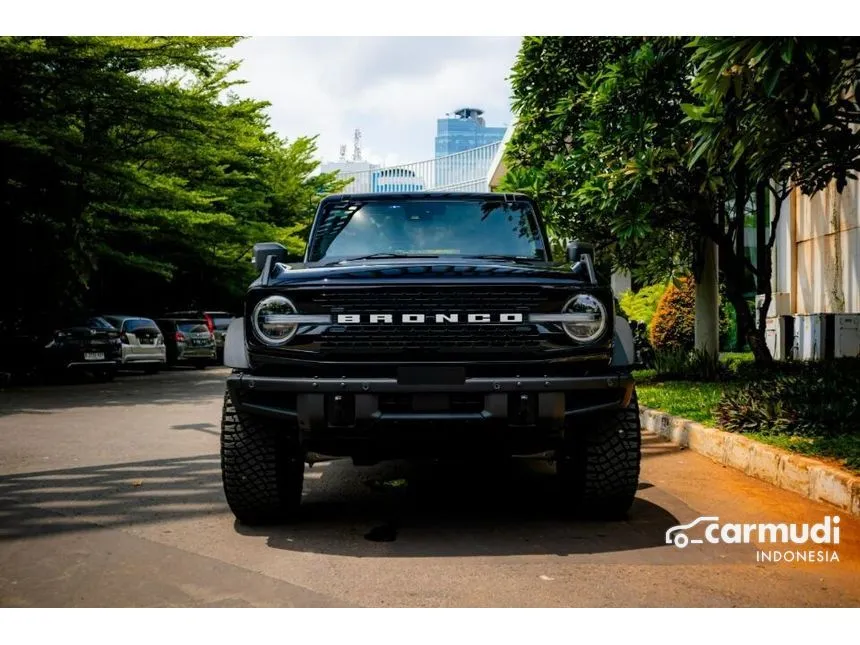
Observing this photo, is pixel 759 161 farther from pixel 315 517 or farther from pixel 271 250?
pixel 315 517

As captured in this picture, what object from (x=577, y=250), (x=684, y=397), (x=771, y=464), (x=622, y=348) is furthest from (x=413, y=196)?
(x=684, y=397)

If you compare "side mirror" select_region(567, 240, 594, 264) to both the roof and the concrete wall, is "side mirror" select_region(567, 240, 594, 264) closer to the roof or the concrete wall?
the roof

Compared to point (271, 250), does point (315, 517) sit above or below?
below

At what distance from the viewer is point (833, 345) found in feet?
40.5

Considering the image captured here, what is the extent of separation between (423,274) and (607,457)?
1.36 meters

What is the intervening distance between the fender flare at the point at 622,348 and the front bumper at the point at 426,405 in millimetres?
319

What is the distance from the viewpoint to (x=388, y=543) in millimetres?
4535

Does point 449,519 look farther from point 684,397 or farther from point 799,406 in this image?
point 684,397

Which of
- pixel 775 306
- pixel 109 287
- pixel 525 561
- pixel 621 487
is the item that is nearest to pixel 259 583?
pixel 525 561

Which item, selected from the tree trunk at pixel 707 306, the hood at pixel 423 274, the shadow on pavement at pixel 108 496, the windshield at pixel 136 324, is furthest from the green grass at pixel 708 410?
the windshield at pixel 136 324

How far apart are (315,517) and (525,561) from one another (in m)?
1.45

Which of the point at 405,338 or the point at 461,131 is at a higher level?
the point at 461,131

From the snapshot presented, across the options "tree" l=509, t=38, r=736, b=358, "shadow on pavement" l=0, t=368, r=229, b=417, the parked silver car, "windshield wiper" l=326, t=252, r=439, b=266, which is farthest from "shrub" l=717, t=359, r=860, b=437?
the parked silver car

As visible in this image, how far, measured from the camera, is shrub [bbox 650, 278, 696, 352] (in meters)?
17.3
